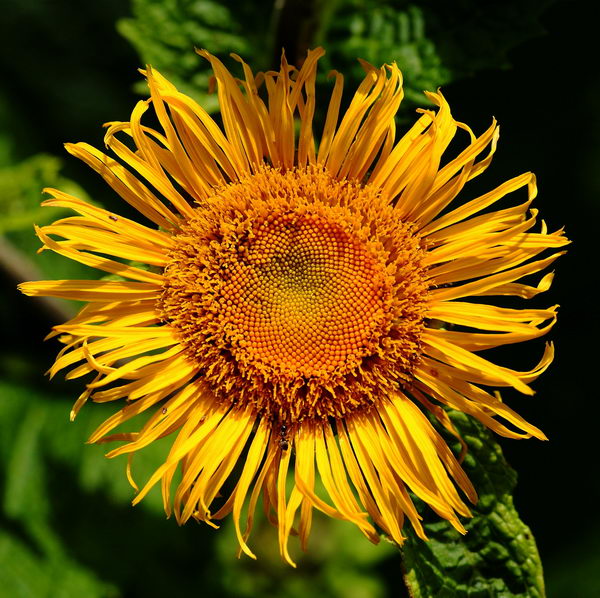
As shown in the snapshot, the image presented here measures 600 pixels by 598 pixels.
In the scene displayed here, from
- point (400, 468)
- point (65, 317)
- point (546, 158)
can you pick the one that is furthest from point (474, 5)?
point (65, 317)

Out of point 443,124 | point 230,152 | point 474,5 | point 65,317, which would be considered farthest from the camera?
point 65,317

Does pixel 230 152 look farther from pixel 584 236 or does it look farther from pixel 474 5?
pixel 584 236

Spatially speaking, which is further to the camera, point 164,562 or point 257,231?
point 164,562

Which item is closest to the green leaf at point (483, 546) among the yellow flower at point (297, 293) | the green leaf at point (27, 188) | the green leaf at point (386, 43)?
the yellow flower at point (297, 293)

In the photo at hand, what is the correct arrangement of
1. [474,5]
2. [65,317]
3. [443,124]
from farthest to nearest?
[65,317]
[474,5]
[443,124]

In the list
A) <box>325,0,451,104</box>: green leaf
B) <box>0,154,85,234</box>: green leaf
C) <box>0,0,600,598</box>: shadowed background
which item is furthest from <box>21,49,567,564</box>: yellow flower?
<box>0,154,85,234</box>: green leaf

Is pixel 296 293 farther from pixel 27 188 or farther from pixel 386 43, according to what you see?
pixel 27 188

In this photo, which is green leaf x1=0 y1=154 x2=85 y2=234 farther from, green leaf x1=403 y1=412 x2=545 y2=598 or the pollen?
green leaf x1=403 y1=412 x2=545 y2=598
